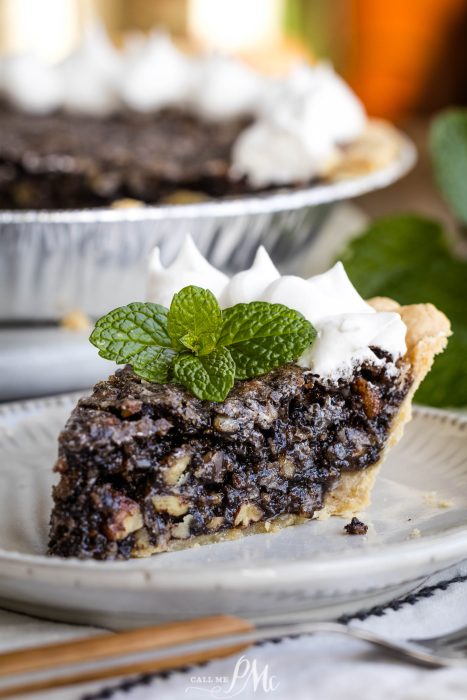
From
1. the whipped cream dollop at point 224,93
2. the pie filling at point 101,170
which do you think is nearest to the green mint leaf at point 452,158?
the pie filling at point 101,170

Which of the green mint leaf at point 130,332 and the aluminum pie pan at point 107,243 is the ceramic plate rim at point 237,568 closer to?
the green mint leaf at point 130,332

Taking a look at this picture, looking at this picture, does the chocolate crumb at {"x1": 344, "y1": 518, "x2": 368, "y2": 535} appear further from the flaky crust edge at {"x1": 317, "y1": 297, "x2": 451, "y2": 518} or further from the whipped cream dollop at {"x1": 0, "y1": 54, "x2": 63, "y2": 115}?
the whipped cream dollop at {"x1": 0, "y1": 54, "x2": 63, "y2": 115}

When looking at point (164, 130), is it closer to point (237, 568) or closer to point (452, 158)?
point (452, 158)

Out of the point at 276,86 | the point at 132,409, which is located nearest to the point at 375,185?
the point at 276,86

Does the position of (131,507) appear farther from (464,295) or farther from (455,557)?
(464,295)

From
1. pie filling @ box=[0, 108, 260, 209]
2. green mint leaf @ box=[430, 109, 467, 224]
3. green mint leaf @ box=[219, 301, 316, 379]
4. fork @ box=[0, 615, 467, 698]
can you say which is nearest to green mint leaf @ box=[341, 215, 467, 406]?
green mint leaf @ box=[430, 109, 467, 224]
